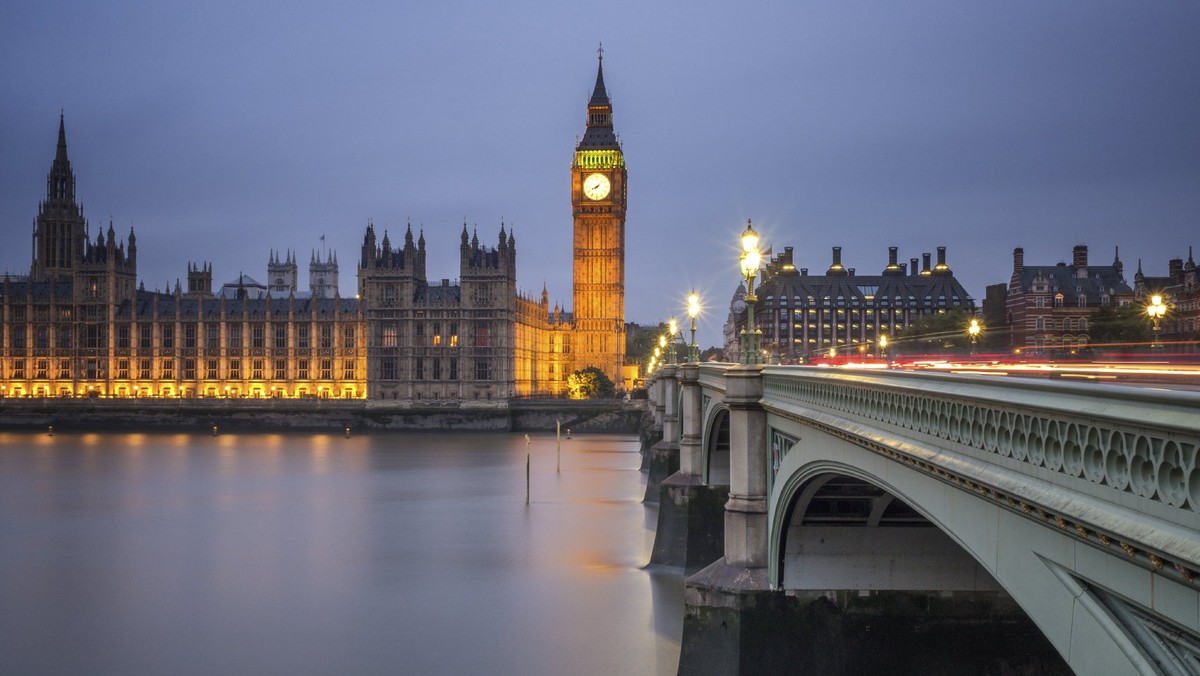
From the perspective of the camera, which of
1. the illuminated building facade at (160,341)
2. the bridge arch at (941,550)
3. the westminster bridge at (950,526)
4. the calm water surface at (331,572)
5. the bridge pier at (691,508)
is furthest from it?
the illuminated building facade at (160,341)

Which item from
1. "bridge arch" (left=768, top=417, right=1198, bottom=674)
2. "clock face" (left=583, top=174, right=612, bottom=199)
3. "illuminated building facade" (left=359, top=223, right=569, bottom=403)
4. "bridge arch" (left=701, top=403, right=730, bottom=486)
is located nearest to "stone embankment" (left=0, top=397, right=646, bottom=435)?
"illuminated building facade" (left=359, top=223, right=569, bottom=403)

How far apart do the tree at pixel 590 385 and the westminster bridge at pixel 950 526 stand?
104471mm

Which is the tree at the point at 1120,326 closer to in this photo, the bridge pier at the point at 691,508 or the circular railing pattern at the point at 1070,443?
the bridge pier at the point at 691,508

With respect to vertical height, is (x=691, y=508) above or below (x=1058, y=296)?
below

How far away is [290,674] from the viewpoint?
91.5ft

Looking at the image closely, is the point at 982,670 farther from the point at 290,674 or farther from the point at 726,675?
Result: the point at 290,674

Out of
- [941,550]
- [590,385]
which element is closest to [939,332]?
[590,385]

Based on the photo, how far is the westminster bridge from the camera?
270 inches

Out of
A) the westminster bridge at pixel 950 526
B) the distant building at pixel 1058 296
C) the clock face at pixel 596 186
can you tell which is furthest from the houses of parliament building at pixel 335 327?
the westminster bridge at pixel 950 526

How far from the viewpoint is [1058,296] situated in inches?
3701

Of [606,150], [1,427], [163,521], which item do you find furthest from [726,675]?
[606,150]

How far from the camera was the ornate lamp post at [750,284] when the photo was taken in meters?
20.1

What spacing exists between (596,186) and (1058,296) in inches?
2630

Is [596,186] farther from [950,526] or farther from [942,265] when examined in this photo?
[950,526]
